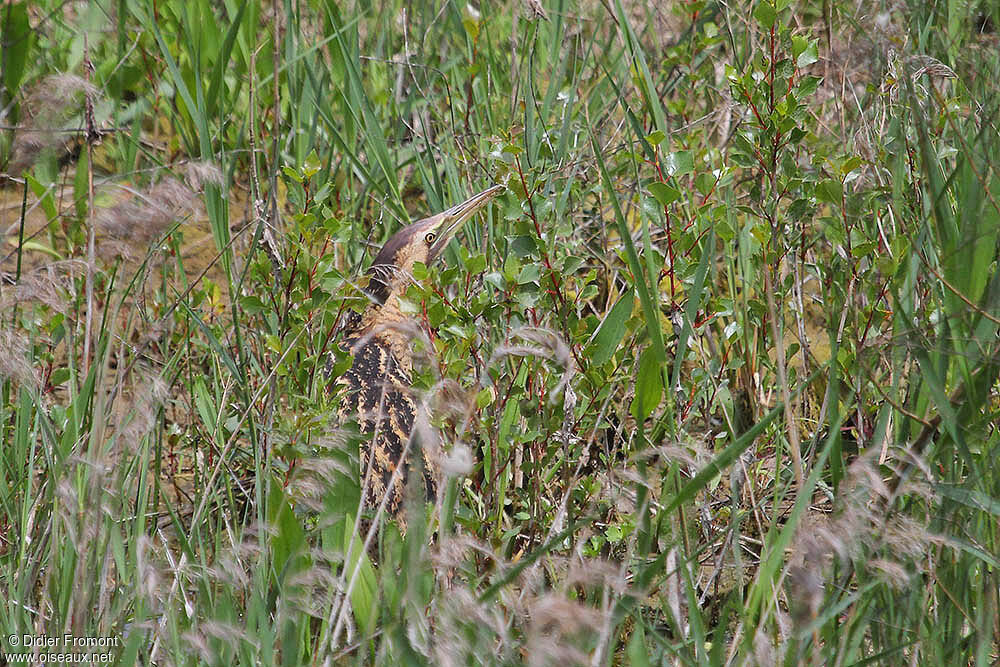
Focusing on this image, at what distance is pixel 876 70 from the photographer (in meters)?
2.61

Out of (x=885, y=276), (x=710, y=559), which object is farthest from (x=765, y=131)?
(x=710, y=559)

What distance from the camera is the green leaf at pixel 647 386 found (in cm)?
241

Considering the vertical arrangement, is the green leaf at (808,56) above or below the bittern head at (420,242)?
above

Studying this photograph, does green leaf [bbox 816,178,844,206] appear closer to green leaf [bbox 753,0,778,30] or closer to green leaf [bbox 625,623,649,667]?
green leaf [bbox 753,0,778,30]

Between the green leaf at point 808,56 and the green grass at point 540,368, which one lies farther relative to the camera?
the green leaf at point 808,56

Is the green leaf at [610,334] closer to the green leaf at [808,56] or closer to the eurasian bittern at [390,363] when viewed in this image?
the eurasian bittern at [390,363]

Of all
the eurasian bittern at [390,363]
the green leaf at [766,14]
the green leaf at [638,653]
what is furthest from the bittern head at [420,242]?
the green leaf at [638,653]

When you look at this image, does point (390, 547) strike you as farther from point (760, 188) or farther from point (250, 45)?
point (250, 45)

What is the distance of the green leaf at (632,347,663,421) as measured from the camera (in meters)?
2.41

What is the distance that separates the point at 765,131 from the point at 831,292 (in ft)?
1.48

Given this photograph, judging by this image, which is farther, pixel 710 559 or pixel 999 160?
pixel 710 559

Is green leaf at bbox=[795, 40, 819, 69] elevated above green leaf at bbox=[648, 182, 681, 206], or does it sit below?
above

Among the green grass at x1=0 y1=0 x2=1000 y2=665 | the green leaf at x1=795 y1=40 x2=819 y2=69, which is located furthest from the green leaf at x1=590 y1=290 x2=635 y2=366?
the green leaf at x1=795 y1=40 x2=819 y2=69

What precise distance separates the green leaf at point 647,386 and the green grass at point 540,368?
0.01 m
